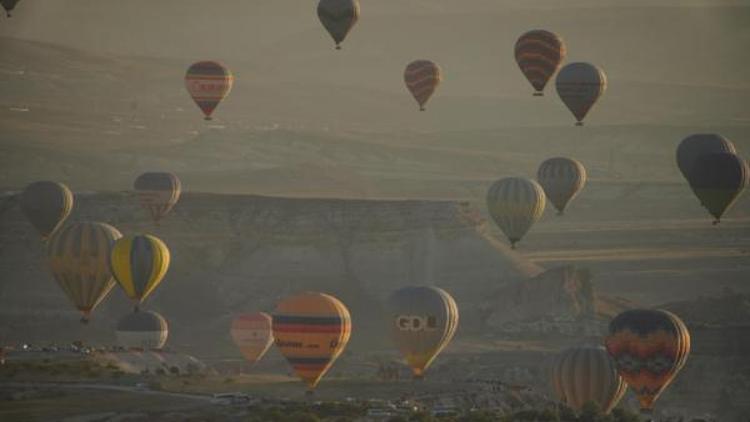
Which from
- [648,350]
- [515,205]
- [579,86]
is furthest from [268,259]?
[648,350]

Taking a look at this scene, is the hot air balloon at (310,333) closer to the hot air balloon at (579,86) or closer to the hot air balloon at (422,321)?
the hot air balloon at (422,321)

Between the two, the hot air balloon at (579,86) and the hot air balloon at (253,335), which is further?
the hot air balloon at (579,86)

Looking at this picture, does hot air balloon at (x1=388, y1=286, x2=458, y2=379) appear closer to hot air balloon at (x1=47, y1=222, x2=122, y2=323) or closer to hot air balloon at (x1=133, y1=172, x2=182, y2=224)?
hot air balloon at (x1=47, y1=222, x2=122, y2=323)

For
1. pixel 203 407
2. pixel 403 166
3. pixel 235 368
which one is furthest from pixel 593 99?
pixel 403 166

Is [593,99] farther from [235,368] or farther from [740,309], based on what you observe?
[235,368]

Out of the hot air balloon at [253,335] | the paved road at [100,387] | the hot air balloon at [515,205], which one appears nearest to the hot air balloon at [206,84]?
the hot air balloon at [253,335]
